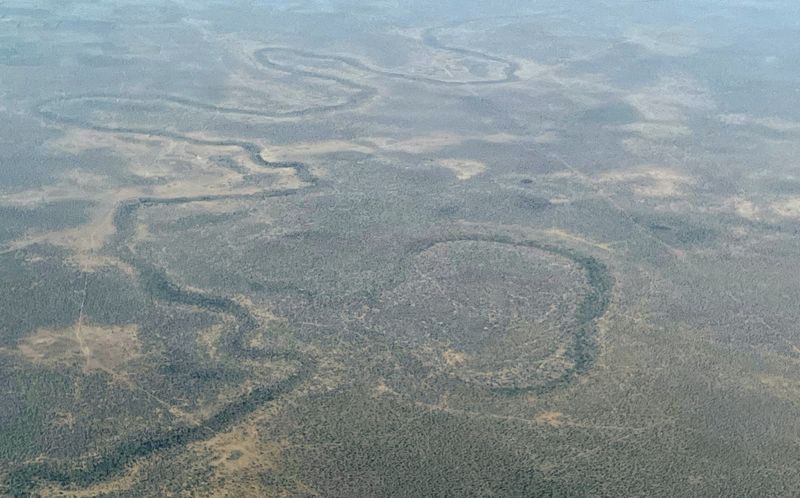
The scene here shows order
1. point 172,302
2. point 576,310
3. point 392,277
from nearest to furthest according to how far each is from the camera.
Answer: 1. point 172,302
2. point 576,310
3. point 392,277

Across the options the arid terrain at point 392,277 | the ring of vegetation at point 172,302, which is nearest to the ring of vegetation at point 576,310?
the arid terrain at point 392,277

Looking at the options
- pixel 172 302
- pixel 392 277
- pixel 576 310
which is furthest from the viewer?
pixel 392 277

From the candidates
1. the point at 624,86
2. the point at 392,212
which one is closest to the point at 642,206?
the point at 392,212

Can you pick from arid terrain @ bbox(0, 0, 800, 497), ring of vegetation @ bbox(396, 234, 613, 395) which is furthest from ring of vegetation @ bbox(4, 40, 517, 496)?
ring of vegetation @ bbox(396, 234, 613, 395)

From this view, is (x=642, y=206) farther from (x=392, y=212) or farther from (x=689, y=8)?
(x=689, y=8)

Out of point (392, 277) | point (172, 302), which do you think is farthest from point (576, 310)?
point (172, 302)

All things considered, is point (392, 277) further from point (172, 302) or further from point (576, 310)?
point (172, 302)

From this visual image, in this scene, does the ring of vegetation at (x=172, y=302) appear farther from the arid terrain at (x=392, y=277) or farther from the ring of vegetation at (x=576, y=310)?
the ring of vegetation at (x=576, y=310)

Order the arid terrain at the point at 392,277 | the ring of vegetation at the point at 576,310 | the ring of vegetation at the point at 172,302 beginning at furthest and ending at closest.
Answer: the ring of vegetation at the point at 576,310 < the arid terrain at the point at 392,277 < the ring of vegetation at the point at 172,302

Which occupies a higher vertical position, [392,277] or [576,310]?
[392,277]

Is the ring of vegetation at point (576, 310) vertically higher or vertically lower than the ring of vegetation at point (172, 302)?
lower

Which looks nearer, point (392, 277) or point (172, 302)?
point (172, 302)
